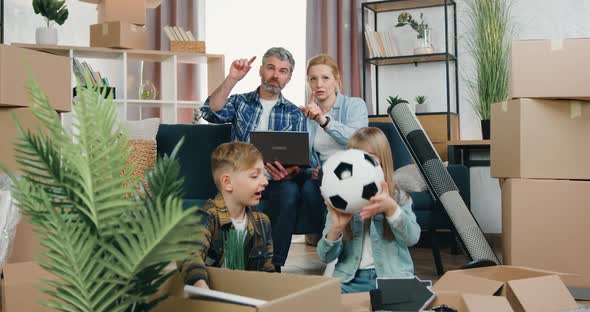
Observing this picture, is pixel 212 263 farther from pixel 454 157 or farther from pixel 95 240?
pixel 454 157

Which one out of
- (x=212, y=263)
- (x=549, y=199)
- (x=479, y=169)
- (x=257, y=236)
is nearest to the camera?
(x=212, y=263)

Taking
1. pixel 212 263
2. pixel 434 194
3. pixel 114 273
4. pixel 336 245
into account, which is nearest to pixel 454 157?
pixel 434 194

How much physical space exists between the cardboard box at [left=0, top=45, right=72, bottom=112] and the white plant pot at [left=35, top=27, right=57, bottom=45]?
2.88 m

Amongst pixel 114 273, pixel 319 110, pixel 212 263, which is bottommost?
pixel 212 263

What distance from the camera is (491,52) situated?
4.62m

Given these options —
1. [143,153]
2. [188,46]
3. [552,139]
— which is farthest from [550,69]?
[188,46]

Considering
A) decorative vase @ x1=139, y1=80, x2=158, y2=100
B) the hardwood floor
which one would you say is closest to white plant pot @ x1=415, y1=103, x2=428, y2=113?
the hardwood floor

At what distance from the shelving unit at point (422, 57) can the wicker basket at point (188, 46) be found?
117 centimetres

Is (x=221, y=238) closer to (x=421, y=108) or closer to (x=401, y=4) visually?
(x=421, y=108)

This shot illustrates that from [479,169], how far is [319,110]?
230 centimetres

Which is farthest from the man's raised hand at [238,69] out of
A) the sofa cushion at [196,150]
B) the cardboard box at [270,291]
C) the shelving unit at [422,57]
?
the shelving unit at [422,57]

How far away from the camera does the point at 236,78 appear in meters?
2.97

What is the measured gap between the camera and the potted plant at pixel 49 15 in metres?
4.59

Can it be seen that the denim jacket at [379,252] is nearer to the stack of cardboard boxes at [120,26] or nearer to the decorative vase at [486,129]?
the decorative vase at [486,129]
